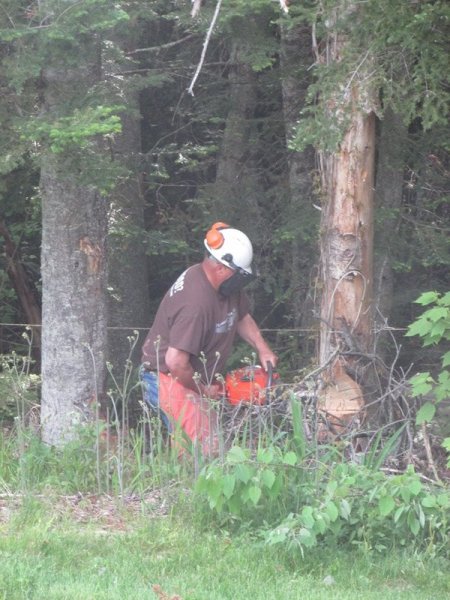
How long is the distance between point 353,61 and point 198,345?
2337 mm

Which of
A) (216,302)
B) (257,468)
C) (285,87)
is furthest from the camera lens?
(285,87)

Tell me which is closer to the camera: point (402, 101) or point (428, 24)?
point (428, 24)

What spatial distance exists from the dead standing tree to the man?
56cm

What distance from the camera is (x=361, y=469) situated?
5.71 metres

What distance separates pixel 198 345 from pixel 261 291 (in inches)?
220

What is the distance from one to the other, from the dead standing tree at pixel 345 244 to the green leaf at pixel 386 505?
209cm

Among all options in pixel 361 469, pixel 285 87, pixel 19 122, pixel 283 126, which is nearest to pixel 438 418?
pixel 361 469

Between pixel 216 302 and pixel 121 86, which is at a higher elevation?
pixel 121 86

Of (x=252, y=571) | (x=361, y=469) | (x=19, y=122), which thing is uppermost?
(x=19, y=122)

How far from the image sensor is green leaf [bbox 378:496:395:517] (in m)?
5.25

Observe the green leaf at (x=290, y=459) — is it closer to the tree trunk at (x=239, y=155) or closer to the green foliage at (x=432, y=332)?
the green foliage at (x=432, y=332)

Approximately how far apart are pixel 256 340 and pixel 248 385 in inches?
29.0

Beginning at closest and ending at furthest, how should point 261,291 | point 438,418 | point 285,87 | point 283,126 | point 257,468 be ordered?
point 257,468, point 438,418, point 285,87, point 283,126, point 261,291

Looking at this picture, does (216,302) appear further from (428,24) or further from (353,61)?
(428,24)
